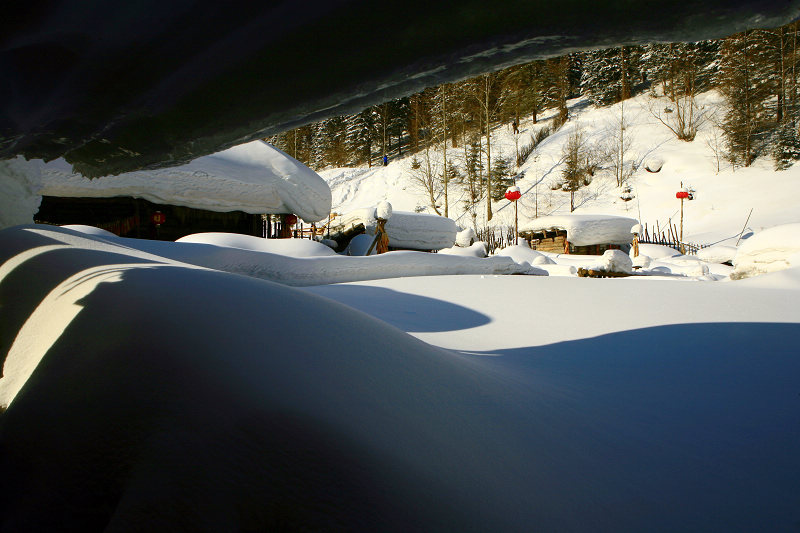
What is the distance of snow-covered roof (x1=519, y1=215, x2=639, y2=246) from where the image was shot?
13438mm

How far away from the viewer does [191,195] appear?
245 inches

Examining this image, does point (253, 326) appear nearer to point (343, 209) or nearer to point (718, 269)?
point (718, 269)

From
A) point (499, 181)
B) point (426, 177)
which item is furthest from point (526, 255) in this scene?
point (426, 177)

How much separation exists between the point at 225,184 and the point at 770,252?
20.9 feet

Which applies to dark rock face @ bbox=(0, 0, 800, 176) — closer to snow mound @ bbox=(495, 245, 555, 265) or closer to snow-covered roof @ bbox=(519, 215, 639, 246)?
snow mound @ bbox=(495, 245, 555, 265)

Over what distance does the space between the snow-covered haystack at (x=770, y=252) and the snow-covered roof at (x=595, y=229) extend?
979 centimetres

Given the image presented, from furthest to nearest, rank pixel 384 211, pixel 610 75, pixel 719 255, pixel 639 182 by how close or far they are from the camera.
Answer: pixel 610 75
pixel 639 182
pixel 719 255
pixel 384 211

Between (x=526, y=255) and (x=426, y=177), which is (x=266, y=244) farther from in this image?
(x=426, y=177)

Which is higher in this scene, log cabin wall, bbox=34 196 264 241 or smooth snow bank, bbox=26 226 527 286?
log cabin wall, bbox=34 196 264 241

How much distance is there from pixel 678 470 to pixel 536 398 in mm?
303

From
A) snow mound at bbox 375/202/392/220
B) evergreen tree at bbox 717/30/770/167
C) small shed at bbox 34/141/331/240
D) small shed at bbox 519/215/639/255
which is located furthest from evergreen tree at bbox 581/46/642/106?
small shed at bbox 34/141/331/240

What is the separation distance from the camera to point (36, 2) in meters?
0.60

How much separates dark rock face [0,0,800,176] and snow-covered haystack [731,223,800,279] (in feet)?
12.2

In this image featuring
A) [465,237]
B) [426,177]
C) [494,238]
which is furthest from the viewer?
[426,177]
